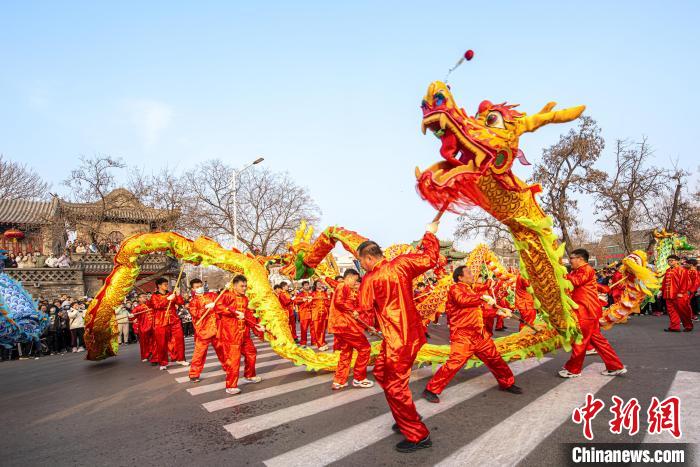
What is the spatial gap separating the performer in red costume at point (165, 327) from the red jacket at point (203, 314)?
1655 millimetres

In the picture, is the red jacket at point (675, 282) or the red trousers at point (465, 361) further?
the red jacket at point (675, 282)

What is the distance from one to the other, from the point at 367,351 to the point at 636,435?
299 centimetres

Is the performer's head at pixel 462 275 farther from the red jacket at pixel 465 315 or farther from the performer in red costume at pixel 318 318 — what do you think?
the performer in red costume at pixel 318 318

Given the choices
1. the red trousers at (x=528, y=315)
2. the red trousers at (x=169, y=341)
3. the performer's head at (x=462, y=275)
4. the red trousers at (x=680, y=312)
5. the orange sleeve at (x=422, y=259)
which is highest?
the orange sleeve at (x=422, y=259)

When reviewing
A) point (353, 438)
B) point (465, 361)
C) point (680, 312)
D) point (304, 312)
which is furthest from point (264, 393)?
point (680, 312)

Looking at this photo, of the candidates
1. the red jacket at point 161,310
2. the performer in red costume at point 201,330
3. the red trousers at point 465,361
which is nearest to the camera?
the red trousers at point 465,361

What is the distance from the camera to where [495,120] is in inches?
170

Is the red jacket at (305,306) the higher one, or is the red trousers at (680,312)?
the red jacket at (305,306)

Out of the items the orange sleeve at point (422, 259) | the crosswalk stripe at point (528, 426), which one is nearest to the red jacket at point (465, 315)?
the crosswalk stripe at point (528, 426)

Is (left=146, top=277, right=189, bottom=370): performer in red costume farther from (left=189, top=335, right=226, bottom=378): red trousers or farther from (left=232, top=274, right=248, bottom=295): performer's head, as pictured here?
(left=232, top=274, right=248, bottom=295): performer's head

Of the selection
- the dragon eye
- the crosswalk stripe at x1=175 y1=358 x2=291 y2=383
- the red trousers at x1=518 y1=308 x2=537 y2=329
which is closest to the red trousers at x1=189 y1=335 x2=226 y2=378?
the crosswalk stripe at x1=175 y1=358 x2=291 y2=383

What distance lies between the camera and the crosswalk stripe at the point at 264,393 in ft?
15.9

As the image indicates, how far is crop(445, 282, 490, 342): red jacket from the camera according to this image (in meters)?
4.60

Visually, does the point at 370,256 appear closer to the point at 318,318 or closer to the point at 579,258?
the point at 579,258
